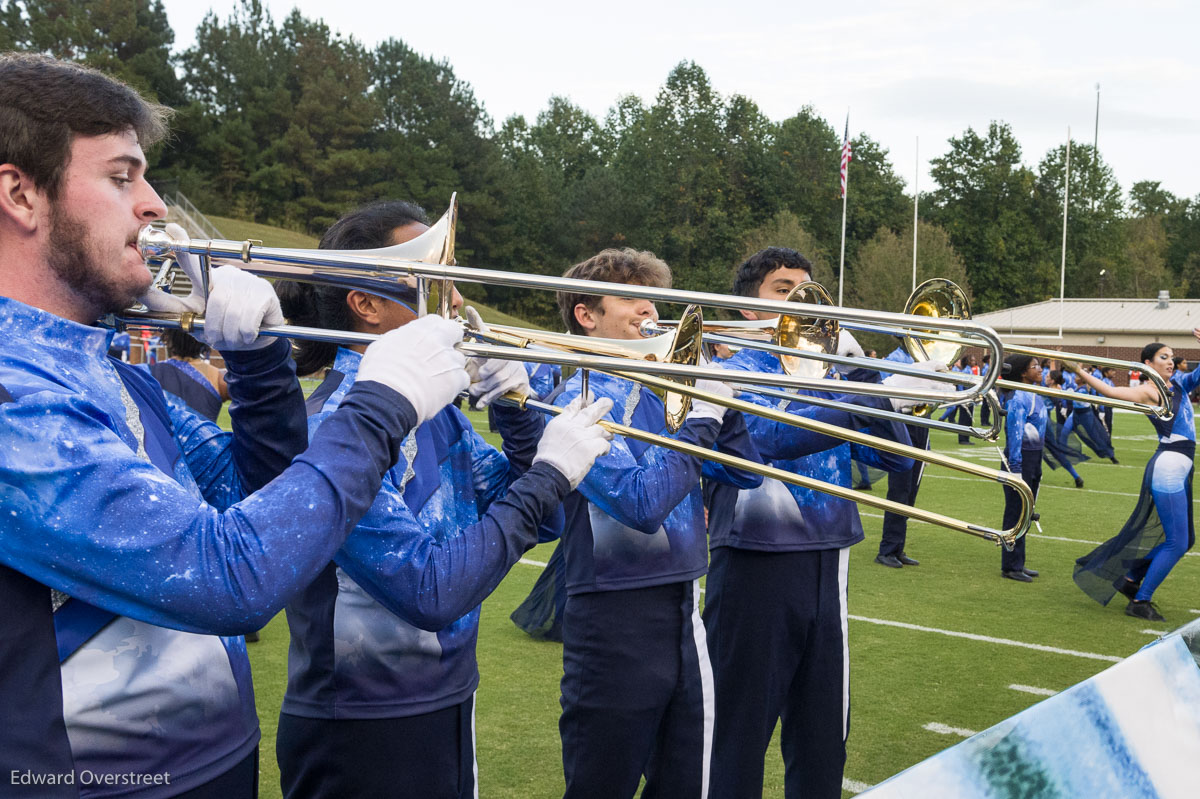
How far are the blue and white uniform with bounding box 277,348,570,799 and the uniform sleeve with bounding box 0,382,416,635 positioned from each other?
16.7 inches

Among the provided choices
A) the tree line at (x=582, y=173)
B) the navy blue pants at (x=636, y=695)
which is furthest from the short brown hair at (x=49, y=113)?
the tree line at (x=582, y=173)

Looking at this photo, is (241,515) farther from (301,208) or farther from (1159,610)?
(301,208)

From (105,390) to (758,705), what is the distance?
8.29 feet

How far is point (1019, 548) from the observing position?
8672mm

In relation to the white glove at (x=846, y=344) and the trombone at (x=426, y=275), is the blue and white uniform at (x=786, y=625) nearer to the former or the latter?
the white glove at (x=846, y=344)

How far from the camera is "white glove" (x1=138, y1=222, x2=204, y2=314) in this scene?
1801mm

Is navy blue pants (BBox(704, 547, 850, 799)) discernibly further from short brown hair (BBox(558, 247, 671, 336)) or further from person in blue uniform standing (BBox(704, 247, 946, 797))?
short brown hair (BBox(558, 247, 671, 336))

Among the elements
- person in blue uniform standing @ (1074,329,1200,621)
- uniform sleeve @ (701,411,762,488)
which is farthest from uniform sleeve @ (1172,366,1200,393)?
uniform sleeve @ (701,411,762,488)

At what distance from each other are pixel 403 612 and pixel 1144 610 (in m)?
6.88

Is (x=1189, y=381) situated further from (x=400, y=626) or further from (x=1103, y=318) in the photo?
(x=1103, y=318)

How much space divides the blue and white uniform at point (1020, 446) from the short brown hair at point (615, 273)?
5.34 m

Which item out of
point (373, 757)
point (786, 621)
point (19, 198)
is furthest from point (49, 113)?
point (786, 621)

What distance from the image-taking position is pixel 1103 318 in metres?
45.2

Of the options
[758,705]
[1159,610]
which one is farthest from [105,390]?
[1159,610]
